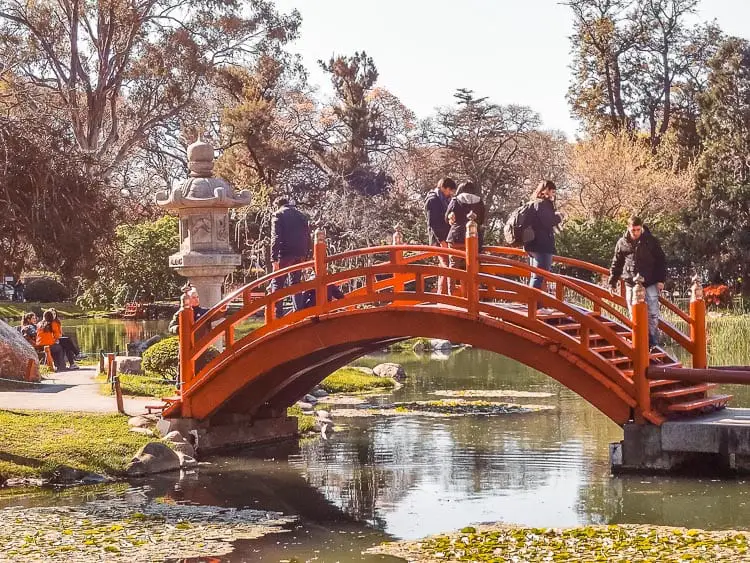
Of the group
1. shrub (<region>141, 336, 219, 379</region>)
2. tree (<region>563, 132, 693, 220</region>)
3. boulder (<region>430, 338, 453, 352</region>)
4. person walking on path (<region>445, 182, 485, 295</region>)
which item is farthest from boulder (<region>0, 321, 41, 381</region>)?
tree (<region>563, 132, 693, 220</region>)

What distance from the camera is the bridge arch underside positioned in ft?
45.8

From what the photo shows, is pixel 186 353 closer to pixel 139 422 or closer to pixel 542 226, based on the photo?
pixel 139 422

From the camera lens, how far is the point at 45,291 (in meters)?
54.6

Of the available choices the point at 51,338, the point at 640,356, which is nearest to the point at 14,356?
the point at 51,338

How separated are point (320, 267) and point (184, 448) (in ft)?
10.0

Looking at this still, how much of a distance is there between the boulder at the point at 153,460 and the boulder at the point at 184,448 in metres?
0.41

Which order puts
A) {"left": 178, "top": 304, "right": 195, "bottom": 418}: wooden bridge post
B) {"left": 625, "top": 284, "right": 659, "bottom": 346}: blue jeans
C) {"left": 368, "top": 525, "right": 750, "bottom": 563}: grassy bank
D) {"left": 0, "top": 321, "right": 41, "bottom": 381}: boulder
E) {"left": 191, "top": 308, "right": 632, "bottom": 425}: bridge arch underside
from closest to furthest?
{"left": 368, "top": 525, "right": 750, "bottom": 563}: grassy bank → {"left": 191, "top": 308, "right": 632, "bottom": 425}: bridge arch underside → {"left": 625, "top": 284, "right": 659, "bottom": 346}: blue jeans → {"left": 178, "top": 304, "right": 195, "bottom": 418}: wooden bridge post → {"left": 0, "top": 321, "right": 41, "bottom": 381}: boulder

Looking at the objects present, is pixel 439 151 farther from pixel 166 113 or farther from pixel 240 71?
pixel 166 113

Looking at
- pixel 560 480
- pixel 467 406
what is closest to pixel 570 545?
pixel 560 480

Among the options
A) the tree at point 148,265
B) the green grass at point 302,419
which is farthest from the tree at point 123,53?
the green grass at point 302,419

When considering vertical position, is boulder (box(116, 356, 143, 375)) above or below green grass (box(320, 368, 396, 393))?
above

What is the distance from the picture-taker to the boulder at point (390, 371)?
2589cm

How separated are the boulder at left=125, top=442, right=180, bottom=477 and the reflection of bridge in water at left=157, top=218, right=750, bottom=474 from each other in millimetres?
1354

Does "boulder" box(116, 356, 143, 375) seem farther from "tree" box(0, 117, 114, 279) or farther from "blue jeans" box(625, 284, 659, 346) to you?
"blue jeans" box(625, 284, 659, 346)
